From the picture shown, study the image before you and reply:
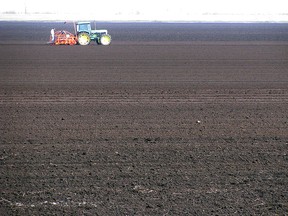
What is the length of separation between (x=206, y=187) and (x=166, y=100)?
6441mm

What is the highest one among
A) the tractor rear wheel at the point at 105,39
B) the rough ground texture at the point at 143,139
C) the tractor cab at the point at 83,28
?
the tractor cab at the point at 83,28

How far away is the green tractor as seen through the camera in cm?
2950

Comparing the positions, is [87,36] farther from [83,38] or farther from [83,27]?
[83,27]

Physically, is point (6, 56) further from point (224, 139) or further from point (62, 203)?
point (62, 203)

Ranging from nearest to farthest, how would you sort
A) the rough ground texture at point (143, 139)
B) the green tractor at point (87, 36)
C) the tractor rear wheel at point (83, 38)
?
the rough ground texture at point (143, 139)
the tractor rear wheel at point (83, 38)
the green tractor at point (87, 36)

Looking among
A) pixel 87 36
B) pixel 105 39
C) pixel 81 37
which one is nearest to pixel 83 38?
pixel 81 37

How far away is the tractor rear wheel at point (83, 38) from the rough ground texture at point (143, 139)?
824 centimetres

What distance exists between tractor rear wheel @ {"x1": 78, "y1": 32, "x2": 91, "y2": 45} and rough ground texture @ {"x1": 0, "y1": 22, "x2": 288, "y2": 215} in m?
8.24

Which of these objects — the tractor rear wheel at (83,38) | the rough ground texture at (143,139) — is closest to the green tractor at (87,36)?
the tractor rear wheel at (83,38)

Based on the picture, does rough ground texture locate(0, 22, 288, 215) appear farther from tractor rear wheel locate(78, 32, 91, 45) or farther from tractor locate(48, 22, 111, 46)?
tractor locate(48, 22, 111, 46)

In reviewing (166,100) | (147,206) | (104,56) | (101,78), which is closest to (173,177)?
(147,206)

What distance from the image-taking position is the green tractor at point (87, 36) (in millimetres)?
29500

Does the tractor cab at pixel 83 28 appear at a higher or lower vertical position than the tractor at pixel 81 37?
higher

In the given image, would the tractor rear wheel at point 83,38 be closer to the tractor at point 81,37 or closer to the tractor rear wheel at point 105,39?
the tractor at point 81,37
